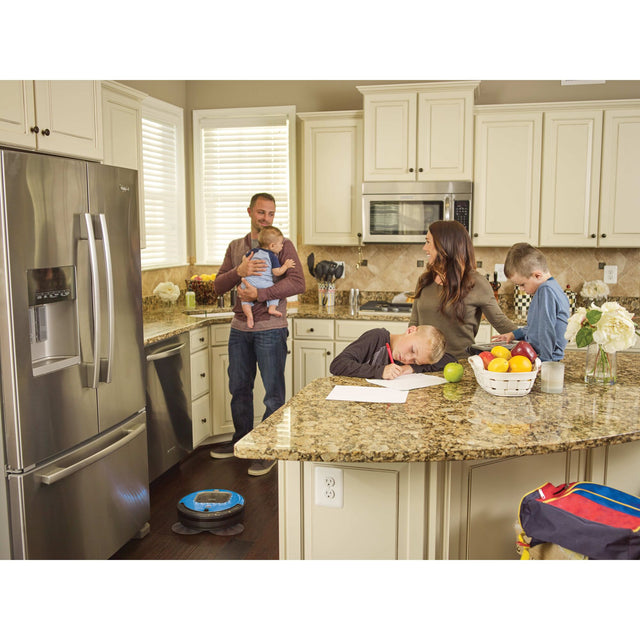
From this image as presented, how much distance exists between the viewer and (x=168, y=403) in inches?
150

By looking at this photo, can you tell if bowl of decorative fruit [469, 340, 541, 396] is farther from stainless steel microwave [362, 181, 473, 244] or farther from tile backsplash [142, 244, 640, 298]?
tile backsplash [142, 244, 640, 298]

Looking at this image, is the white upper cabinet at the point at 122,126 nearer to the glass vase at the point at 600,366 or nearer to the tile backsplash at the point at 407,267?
the tile backsplash at the point at 407,267

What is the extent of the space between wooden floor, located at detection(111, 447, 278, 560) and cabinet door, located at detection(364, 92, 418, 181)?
2218 mm

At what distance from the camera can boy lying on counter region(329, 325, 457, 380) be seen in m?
2.46

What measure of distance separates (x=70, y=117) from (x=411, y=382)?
74.8 inches

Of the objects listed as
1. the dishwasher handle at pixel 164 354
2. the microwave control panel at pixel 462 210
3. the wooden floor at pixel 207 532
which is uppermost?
the microwave control panel at pixel 462 210

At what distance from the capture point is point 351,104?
16.3ft

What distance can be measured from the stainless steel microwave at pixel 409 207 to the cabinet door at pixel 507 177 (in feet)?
0.46

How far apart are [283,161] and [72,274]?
2.89 m

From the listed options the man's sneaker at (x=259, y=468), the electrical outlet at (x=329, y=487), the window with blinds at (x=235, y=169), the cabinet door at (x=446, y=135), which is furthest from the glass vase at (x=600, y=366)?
the window with blinds at (x=235, y=169)

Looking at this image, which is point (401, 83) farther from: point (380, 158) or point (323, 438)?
point (323, 438)

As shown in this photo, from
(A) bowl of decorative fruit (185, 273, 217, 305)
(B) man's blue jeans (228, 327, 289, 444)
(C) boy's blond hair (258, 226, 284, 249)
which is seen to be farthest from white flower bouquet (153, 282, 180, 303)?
(C) boy's blond hair (258, 226, 284, 249)

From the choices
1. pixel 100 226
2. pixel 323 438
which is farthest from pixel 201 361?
pixel 323 438

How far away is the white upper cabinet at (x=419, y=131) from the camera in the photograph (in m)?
4.39
